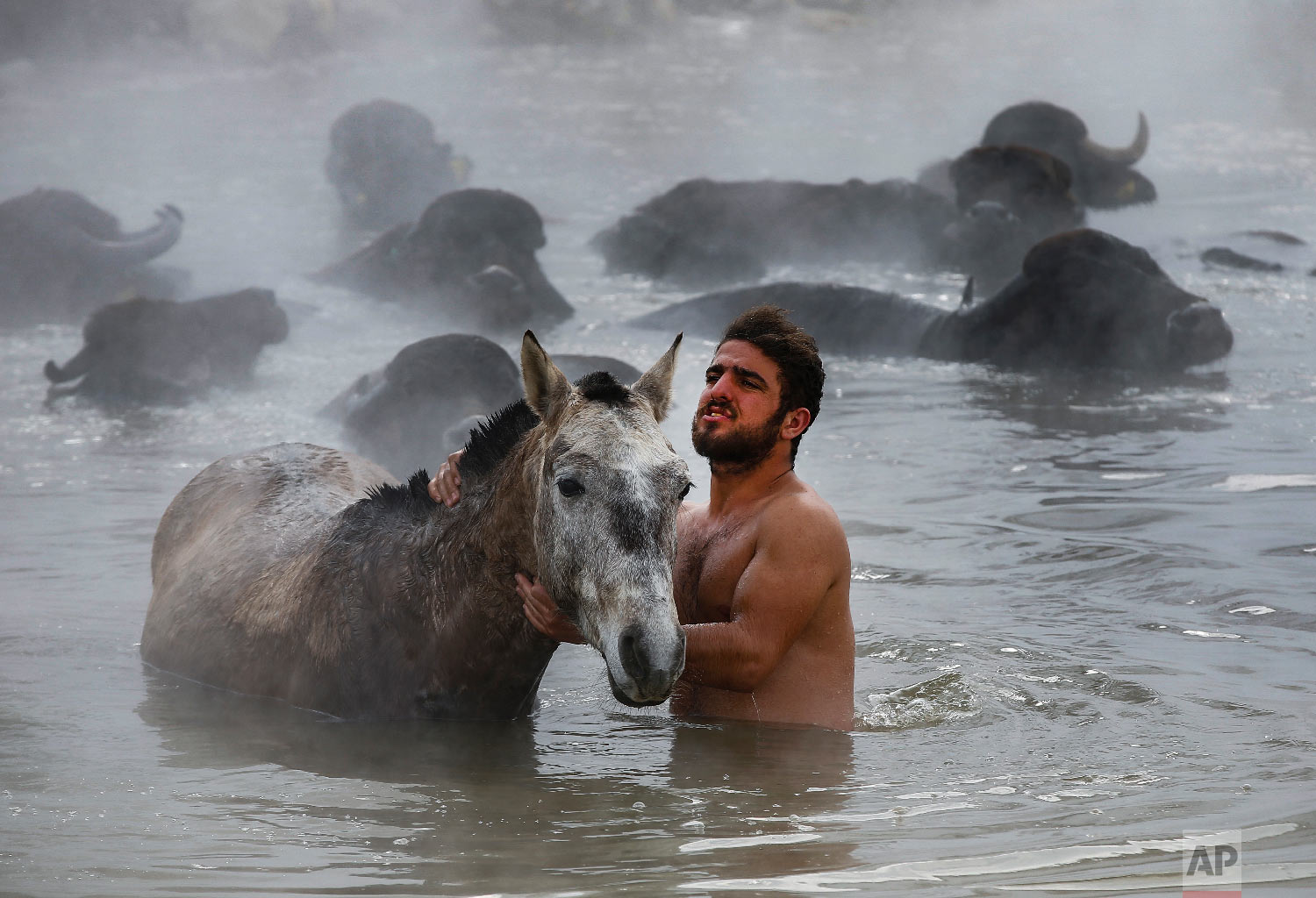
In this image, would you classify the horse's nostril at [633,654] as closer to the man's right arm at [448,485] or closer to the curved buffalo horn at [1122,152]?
the man's right arm at [448,485]

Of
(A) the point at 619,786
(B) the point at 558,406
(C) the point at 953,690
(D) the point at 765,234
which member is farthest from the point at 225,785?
(D) the point at 765,234

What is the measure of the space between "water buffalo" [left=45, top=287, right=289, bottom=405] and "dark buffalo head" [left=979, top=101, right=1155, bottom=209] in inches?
395

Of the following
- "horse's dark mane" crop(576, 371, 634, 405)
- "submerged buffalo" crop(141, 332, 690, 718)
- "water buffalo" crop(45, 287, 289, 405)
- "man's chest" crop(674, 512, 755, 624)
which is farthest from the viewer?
"water buffalo" crop(45, 287, 289, 405)

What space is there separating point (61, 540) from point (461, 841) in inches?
201

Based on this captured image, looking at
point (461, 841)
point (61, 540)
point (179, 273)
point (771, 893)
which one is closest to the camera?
point (771, 893)

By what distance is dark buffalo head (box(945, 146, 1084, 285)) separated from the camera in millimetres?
17000

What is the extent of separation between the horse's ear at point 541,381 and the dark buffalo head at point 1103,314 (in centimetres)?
928

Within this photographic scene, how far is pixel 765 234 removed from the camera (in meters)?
19.2

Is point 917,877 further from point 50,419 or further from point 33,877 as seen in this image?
point 50,419

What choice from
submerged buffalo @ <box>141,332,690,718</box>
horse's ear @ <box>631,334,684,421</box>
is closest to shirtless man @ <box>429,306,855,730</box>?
submerged buffalo @ <box>141,332,690,718</box>

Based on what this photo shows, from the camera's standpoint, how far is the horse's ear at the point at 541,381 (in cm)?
400

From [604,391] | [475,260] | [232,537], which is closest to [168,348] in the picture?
[475,260]

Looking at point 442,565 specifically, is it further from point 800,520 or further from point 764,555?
point 800,520

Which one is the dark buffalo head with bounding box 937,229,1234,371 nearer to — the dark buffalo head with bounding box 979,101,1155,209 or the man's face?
the dark buffalo head with bounding box 979,101,1155,209
